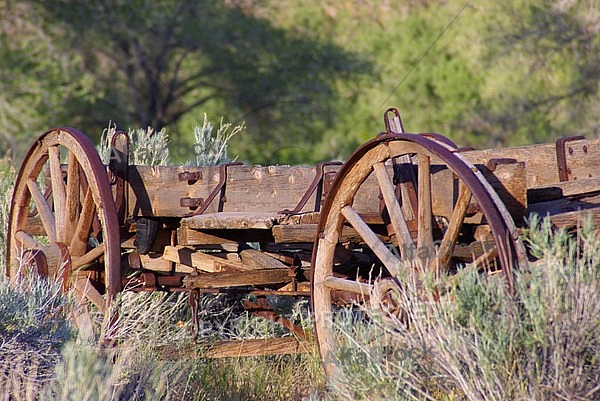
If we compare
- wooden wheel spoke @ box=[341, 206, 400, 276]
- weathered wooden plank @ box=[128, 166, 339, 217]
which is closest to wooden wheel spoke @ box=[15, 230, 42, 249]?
weathered wooden plank @ box=[128, 166, 339, 217]

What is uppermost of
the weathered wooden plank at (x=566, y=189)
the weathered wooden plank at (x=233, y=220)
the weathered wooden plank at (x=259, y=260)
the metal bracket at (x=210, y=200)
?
the metal bracket at (x=210, y=200)

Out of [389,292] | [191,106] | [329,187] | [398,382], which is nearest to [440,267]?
[389,292]

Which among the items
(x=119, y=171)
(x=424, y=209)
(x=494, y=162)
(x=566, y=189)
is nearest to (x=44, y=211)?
(x=119, y=171)

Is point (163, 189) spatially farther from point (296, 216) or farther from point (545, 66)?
point (545, 66)

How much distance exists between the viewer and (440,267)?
10.7ft

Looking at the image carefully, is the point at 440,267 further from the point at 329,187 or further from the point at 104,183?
the point at 104,183

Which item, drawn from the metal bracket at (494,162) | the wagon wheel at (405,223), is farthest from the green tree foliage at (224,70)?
the metal bracket at (494,162)

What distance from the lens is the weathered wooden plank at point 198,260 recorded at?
4.48 m

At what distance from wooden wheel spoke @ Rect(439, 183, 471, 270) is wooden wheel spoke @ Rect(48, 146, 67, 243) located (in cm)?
229

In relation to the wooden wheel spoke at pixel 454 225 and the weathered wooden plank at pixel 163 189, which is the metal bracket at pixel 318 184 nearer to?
the weathered wooden plank at pixel 163 189

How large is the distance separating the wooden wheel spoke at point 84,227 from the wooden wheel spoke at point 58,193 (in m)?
0.10

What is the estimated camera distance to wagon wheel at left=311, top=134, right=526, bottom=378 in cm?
306

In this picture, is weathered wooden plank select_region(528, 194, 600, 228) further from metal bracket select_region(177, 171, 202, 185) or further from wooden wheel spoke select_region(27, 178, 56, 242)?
wooden wheel spoke select_region(27, 178, 56, 242)

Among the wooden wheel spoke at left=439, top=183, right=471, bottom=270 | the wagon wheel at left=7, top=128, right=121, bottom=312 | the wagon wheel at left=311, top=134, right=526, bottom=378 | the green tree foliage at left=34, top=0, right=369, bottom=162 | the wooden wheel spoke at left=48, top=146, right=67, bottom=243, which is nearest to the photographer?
the wagon wheel at left=311, top=134, right=526, bottom=378
